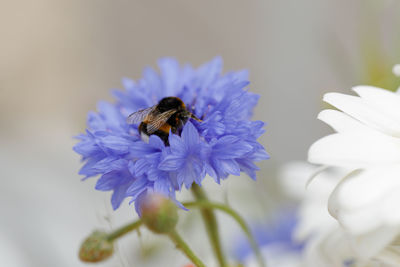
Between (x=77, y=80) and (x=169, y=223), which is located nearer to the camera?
(x=169, y=223)

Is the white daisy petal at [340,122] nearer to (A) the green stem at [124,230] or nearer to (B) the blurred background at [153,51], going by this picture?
(A) the green stem at [124,230]

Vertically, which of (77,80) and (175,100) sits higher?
(77,80)

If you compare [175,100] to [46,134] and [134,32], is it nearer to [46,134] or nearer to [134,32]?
[46,134]

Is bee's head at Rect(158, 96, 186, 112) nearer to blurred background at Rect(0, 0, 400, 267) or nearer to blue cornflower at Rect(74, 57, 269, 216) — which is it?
blue cornflower at Rect(74, 57, 269, 216)

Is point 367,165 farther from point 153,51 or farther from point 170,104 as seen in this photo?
point 153,51

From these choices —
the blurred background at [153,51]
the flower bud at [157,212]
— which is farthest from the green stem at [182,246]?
the blurred background at [153,51]

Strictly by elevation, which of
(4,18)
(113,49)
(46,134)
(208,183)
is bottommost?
(208,183)

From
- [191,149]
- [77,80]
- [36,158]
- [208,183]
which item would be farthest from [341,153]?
[77,80]
